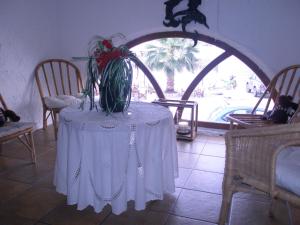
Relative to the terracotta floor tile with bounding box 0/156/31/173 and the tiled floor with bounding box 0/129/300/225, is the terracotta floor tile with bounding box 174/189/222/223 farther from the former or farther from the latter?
the terracotta floor tile with bounding box 0/156/31/173

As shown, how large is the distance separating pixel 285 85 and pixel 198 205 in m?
1.92

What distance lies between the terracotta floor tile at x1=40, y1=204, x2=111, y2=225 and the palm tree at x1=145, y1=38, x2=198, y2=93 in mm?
2481

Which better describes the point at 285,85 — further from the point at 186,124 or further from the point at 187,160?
the point at 187,160

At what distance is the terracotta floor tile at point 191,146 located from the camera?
9.99 ft

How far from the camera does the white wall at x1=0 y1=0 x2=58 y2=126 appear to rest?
3.13 m

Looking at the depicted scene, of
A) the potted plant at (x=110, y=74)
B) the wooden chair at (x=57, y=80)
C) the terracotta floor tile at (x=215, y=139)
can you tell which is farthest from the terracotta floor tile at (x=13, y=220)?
the terracotta floor tile at (x=215, y=139)

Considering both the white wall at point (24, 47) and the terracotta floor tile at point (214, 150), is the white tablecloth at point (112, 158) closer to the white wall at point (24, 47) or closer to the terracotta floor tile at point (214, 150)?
the terracotta floor tile at point (214, 150)

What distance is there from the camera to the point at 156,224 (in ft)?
5.73

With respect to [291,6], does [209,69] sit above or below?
below

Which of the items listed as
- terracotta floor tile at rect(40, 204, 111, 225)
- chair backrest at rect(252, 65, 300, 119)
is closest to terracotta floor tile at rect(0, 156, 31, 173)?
terracotta floor tile at rect(40, 204, 111, 225)

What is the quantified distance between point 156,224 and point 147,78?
254 centimetres

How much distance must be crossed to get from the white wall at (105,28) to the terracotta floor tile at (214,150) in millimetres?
1047

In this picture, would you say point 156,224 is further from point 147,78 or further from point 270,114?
point 147,78

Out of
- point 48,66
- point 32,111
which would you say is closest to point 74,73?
point 48,66
